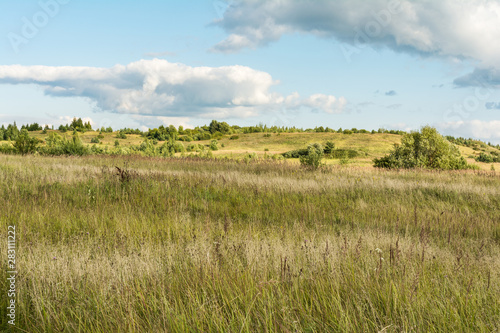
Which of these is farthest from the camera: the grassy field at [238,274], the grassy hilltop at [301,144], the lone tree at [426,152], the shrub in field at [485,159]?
the shrub in field at [485,159]

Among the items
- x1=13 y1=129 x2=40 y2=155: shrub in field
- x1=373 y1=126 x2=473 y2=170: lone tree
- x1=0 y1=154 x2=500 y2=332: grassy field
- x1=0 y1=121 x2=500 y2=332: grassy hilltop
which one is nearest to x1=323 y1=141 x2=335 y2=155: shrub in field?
x1=373 y1=126 x2=473 y2=170: lone tree

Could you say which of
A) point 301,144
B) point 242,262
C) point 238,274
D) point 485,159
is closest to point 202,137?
point 301,144

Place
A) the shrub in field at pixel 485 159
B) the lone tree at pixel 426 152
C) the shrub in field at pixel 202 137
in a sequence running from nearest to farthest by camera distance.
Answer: the lone tree at pixel 426 152
the shrub in field at pixel 485 159
the shrub in field at pixel 202 137

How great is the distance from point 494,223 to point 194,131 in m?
76.4

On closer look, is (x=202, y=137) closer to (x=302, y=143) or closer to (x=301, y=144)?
(x=302, y=143)

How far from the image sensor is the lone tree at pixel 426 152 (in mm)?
21156

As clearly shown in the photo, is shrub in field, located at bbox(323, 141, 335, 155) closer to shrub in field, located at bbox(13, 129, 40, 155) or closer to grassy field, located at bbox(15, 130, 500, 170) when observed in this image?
grassy field, located at bbox(15, 130, 500, 170)

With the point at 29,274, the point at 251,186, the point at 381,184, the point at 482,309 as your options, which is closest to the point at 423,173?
the point at 381,184

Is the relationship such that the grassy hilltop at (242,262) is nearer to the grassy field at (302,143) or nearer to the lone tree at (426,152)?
the lone tree at (426,152)

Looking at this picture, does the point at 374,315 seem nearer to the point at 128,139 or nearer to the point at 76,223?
the point at 76,223

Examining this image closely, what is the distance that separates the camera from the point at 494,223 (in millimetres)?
7492

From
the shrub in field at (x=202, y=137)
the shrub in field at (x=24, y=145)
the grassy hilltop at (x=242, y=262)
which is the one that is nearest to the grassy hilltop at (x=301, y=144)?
the shrub in field at (x=202, y=137)

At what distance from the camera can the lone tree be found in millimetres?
21156

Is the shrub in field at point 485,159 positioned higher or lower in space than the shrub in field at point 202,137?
lower
